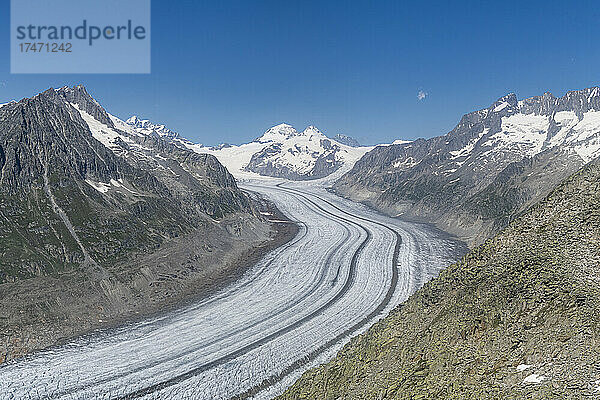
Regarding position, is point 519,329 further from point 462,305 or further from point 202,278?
point 202,278

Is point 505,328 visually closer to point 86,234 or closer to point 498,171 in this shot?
point 86,234

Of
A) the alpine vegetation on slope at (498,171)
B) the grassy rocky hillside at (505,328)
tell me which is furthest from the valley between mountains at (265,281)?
the alpine vegetation on slope at (498,171)

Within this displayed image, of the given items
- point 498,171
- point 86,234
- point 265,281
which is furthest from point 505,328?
point 498,171

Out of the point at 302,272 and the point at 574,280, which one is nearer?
the point at 574,280

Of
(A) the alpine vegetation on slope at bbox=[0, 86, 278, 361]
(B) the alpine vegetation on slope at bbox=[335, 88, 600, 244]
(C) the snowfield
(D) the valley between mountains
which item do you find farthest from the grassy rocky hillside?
(B) the alpine vegetation on slope at bbox=[335, 88, 600, 244]

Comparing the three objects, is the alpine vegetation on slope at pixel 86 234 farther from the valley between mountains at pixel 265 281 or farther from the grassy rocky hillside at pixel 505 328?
the grassy rocky hillside at pixel 505 328

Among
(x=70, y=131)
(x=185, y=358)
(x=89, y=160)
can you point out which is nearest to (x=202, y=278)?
(x=185, y=358)
